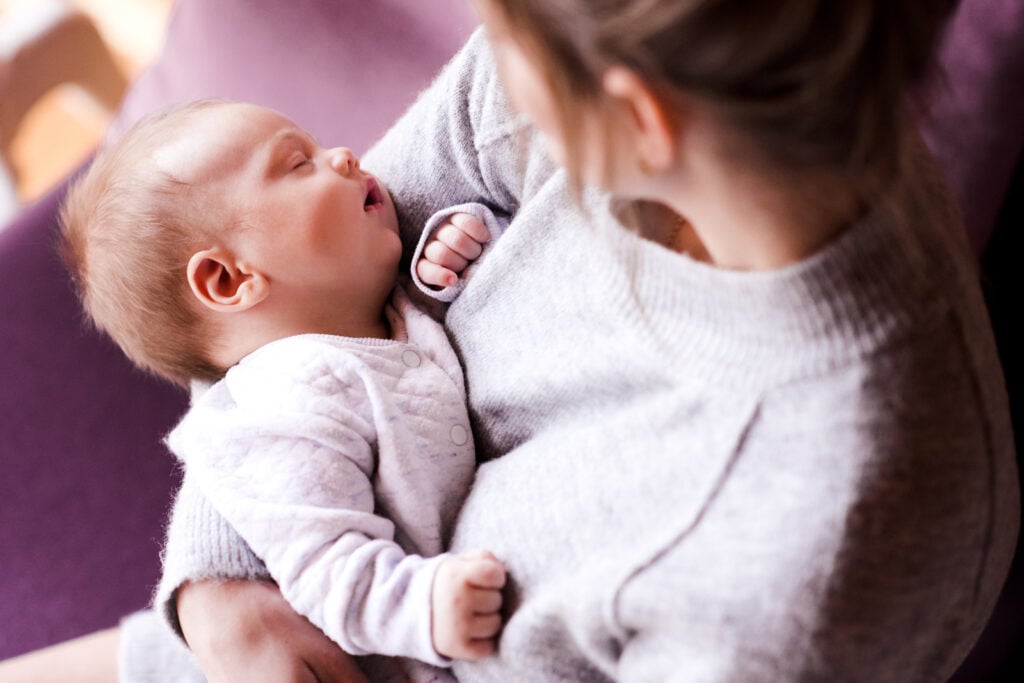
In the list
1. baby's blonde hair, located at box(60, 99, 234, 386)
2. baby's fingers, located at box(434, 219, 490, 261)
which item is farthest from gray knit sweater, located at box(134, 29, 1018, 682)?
baby's blonde hair, located at box(60, 99, 234, 386)

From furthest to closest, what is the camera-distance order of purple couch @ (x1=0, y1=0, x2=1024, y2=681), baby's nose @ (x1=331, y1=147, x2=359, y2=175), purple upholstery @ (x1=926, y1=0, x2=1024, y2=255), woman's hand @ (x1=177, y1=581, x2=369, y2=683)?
1. purple couch @ (x1=0, y1=0, x2=1024, y2=681)
2. baby's nose @ (x1=331, y1=147, x2=359, y2=175)
3. woman's hand @ (x1=177, y1=581, x2=369, y2=683)
4. purple upholstery @ (x1=926, y1=0, x2=1024, y2=255)

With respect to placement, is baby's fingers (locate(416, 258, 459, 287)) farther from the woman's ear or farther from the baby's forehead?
the woman's ear

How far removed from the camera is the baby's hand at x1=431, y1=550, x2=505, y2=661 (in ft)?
2.19

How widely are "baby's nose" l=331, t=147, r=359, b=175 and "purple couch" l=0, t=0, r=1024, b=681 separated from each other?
24 centimetres

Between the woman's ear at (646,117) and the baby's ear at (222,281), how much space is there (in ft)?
1.47

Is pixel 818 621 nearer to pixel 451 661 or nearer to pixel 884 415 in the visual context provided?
pixel 884 415

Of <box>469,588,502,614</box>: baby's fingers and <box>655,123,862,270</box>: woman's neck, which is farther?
<box>469,588,502,614</box>: baby's fingers

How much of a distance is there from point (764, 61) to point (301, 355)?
0.50m

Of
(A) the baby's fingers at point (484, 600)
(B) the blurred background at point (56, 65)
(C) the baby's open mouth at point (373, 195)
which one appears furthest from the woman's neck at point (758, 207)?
(B) the blurred background at point (56, 65)

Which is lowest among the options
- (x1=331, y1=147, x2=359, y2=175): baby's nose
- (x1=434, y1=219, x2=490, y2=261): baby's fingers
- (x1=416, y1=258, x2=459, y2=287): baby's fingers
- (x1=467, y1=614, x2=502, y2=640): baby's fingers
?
(x1=467, y1=614, x2=502, y2=640): baby's fingers

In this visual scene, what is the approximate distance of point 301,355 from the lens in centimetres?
81

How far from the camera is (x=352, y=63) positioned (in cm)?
114

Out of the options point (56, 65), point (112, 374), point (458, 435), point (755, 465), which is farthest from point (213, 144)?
point (56, 65)

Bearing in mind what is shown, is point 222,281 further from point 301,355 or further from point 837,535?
point 837,535
